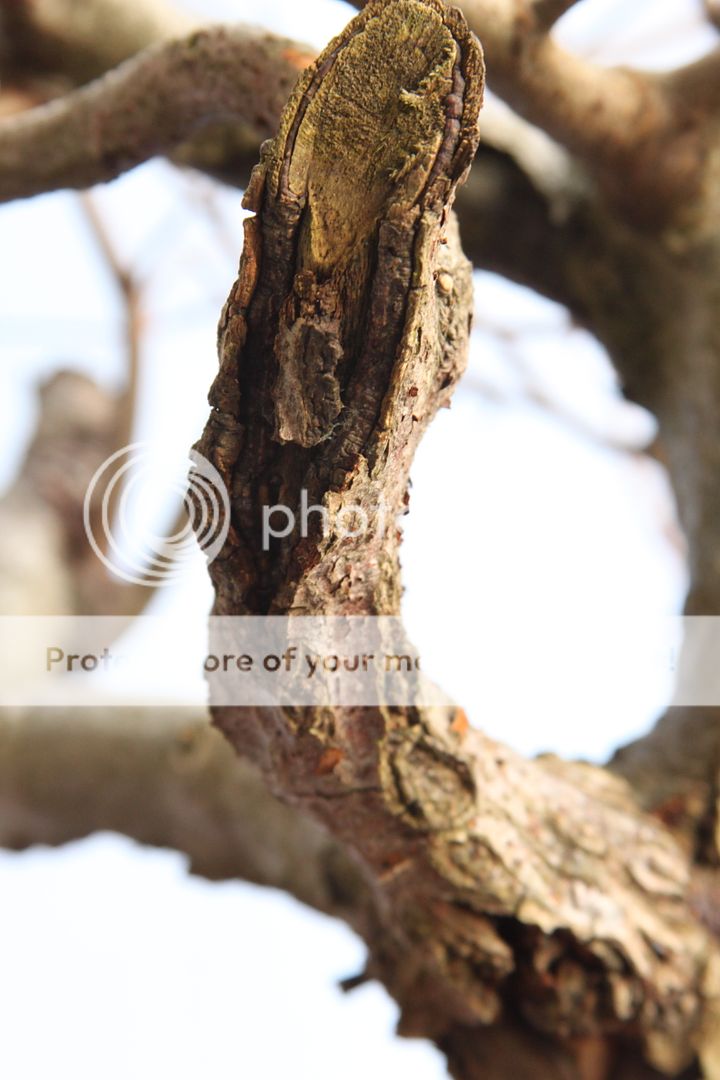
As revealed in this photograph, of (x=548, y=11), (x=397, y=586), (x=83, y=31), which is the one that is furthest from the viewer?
(x=83, y=31)

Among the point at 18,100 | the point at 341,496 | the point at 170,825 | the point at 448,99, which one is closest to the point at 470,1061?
the point at 170,825

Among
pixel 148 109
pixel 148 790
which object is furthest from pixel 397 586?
pixel 148 790

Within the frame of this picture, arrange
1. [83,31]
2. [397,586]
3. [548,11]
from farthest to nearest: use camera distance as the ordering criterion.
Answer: [83,31], [548,11], [397,586]

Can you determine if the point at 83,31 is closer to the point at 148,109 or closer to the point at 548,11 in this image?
the point at 148,109

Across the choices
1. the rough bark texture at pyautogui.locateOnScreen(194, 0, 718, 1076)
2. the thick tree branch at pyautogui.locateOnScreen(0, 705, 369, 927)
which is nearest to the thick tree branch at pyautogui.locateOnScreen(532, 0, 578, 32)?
the rough bark texture at pyautogui.locateOnScreen(194, 0, 718, 1076)

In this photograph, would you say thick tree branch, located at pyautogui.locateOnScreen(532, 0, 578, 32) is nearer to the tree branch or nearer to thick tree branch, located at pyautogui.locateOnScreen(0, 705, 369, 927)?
the tree branch

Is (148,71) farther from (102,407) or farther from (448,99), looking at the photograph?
(102,407)

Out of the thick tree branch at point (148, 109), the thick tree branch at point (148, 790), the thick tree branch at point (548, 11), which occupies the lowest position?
the thick tree branch at point (148, 790)

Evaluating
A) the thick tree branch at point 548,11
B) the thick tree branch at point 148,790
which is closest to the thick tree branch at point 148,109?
the thick tree branch at point 548,11

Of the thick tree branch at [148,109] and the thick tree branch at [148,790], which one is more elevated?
the thick tree branch at [148,109]

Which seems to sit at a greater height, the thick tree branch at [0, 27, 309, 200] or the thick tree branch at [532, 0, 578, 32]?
the thick tree branch at [532, 0, 578, 32]

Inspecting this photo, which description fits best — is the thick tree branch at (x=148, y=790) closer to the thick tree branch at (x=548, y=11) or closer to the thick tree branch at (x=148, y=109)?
the thick tree branch at (x=148, y=109)

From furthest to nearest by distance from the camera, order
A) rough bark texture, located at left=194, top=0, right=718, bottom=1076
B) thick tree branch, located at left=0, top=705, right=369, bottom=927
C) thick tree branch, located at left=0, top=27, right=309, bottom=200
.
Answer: thick tree branch, located at left=0, top=705, right=369, bottom=927 → thick tree branch, located at left=0, top=27, right=309, bottom=200 → rough bark texture, located at left=194, top=0, right=718, bottom=1076

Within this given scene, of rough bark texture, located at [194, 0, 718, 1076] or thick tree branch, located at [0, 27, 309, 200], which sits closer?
rough bark texture, located at [194, 0, 718, 1076]
